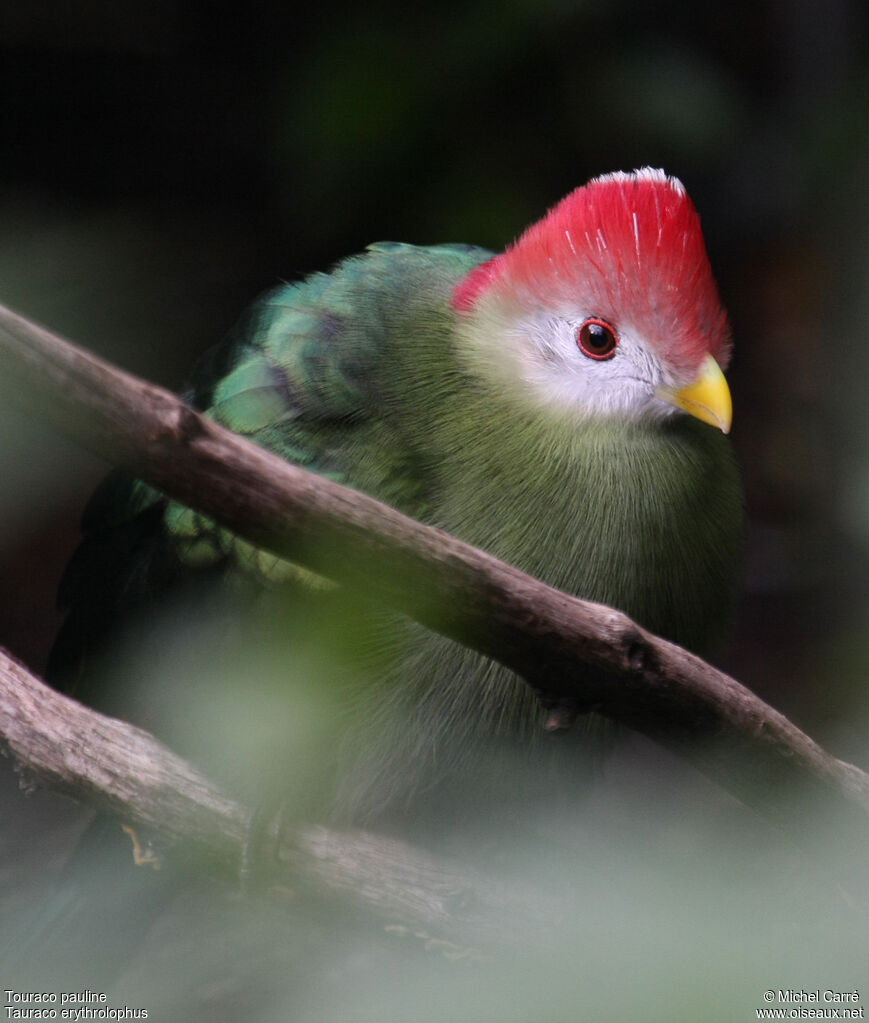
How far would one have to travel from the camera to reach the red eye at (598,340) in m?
1.35

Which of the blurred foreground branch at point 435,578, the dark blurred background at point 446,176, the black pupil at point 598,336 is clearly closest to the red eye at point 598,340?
the black pupil at point 598,336

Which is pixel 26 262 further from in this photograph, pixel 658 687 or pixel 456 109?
pixel 658 687

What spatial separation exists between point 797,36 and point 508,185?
1053 mm

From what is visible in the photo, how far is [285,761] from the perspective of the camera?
115 centimetres

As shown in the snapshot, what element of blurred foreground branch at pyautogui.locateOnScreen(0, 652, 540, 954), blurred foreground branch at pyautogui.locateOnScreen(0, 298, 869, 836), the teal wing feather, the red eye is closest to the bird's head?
the red eye

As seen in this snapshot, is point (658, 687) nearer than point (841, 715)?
Yes

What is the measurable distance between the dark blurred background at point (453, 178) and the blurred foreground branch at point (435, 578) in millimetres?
109

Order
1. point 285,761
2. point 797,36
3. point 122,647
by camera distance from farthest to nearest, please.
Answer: point 797,36, point 122,647, point 285,761

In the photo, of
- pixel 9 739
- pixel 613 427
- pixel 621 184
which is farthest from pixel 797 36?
pixel 9 739

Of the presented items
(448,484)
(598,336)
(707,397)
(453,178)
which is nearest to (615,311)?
(598,336)

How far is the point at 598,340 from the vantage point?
1.35 metres

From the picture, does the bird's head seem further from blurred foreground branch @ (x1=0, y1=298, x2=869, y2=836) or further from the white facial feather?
blurred foreground branch @ (x1=0, y1=298, x2=869, y2=836)

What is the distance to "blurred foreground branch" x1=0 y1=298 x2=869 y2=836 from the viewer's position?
2.27 feet

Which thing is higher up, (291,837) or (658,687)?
(658,687)
